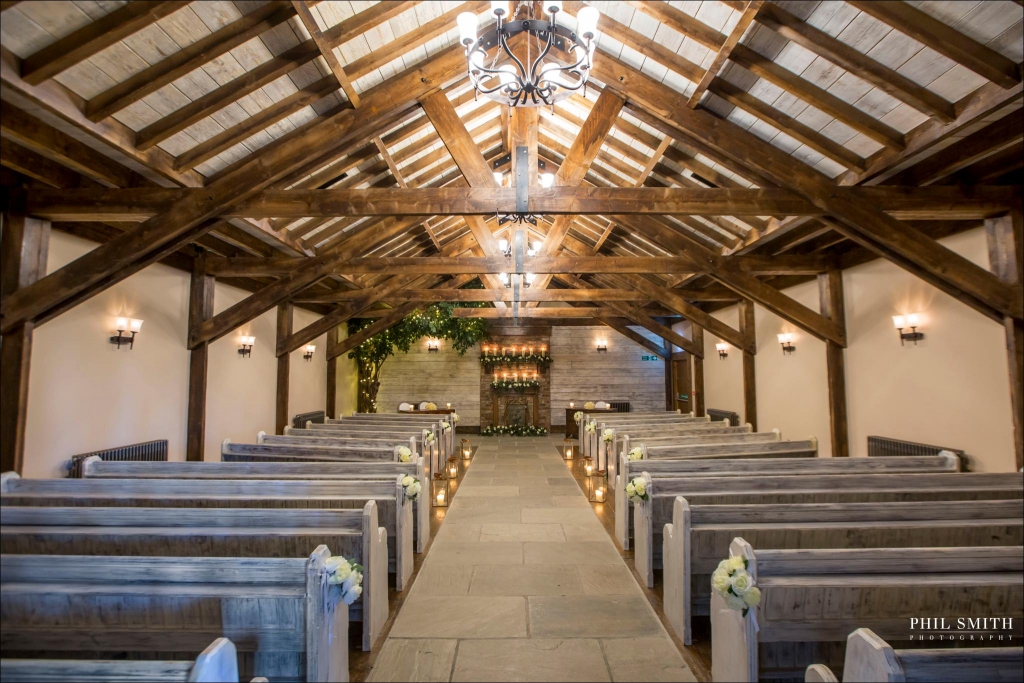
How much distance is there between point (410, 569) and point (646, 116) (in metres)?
4.92

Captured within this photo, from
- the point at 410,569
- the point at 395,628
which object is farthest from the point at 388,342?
the point at 395,628

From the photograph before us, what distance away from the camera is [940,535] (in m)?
3.23

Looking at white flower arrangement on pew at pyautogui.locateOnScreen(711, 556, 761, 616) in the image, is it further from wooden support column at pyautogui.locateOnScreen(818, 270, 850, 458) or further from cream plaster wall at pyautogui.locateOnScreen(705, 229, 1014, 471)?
wooden support column at pyautogui.locateOnScreen(818, 270, 850, 458)

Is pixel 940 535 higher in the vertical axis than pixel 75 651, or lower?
higher

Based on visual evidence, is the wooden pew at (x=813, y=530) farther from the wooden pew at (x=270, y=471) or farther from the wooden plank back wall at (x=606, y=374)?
the wooden plank back wall at (x=606, y=374)

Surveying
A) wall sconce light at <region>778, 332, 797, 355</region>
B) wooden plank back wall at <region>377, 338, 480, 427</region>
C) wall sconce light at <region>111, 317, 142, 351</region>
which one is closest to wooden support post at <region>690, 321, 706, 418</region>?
wall sconce light at <region>778, 332, 797, 355</region>

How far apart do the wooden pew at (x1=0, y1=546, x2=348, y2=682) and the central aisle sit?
0.88 meters

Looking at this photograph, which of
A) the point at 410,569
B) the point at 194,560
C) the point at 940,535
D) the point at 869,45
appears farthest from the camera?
the point at 410,569

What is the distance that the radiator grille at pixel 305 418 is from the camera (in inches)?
420

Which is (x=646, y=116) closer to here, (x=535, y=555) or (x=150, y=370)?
(x=535, y=555)

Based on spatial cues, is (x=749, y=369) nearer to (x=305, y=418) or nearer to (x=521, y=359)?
(x=521, y=359)

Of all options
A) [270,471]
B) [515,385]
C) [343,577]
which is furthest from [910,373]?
[515,385]

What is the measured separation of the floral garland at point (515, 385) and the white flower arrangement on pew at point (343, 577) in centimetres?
1209

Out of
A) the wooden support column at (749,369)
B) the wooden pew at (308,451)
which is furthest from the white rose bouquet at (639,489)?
the wooden support column at (749,369)
